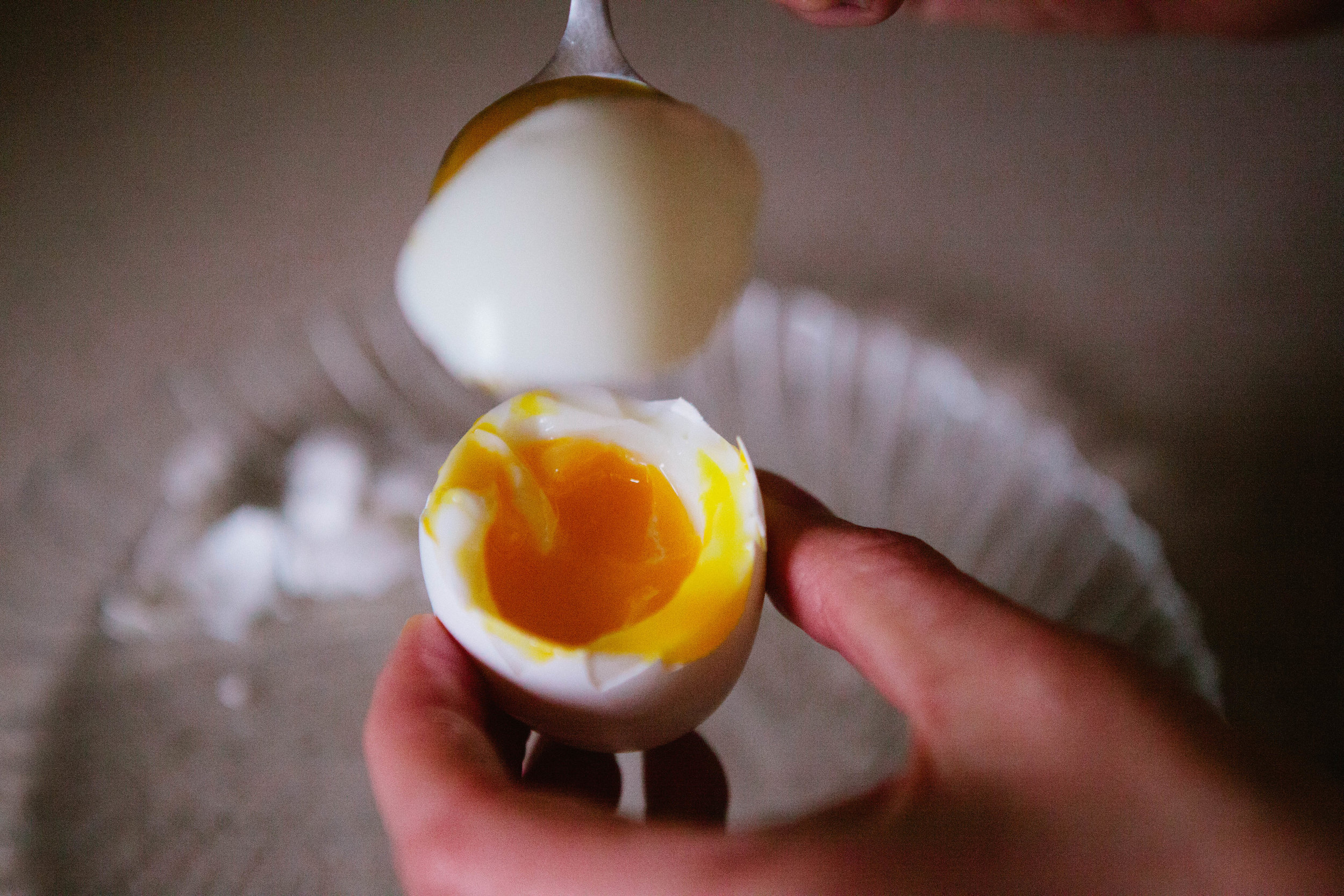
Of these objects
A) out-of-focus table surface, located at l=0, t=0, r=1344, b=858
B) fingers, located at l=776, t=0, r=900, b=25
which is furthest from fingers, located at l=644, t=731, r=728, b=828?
fingers, located at l=776, t=0, r=900, b=25

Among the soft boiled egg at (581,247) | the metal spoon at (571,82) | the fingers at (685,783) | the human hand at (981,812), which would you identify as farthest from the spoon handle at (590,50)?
the fingers at (685,783)

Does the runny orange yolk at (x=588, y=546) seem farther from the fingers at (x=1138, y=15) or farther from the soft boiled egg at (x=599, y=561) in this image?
the fingers at (x=1138, y=15)

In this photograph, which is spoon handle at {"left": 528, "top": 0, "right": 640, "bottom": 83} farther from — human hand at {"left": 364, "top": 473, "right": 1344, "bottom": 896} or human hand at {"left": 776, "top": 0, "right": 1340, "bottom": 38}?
human hand at {"left": 364, "top": 473, "right": 1344, "bottom": 896}

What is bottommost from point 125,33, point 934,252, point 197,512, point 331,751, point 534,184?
point 331,751

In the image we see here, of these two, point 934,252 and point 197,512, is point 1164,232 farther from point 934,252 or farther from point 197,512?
point 197,512

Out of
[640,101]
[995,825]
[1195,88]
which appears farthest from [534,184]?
[1195,88]
